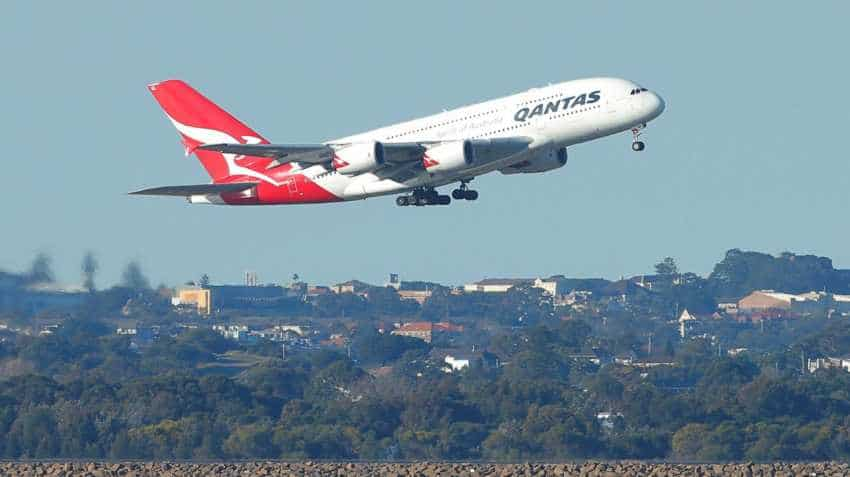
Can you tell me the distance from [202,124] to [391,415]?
18625mm

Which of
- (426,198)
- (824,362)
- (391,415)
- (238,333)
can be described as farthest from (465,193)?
(238,333)

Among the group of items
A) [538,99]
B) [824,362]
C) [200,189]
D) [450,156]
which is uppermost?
[538,99]

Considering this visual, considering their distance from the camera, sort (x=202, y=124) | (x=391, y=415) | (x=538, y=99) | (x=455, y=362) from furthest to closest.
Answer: (x=455, y=362), (x=391, y=415), (x=202, y=124), (x=538, y=99)

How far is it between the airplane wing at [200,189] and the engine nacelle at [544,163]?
34.1 ft

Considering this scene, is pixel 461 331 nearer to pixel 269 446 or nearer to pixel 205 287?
pixel 205 287

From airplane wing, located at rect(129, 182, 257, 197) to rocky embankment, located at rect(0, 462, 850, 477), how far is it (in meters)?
19.8

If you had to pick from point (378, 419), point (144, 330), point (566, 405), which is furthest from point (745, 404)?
point (144, 330)

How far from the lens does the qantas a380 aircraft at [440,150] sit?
73.6 m

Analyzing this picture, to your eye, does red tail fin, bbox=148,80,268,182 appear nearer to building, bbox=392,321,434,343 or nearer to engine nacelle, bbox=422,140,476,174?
engine nacelle, bbox=422,140,476,174

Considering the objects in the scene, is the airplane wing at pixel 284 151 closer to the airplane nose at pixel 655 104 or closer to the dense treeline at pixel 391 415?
the airplane nose at pixel 655 104

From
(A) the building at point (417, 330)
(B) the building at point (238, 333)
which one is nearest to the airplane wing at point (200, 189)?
(B) the building at point (238, 333)

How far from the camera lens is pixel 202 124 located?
86.2 meters

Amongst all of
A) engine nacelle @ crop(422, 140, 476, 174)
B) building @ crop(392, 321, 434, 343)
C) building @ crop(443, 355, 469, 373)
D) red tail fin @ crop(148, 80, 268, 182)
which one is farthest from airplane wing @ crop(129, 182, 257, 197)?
building @ crop(392, 321, 434, 343)

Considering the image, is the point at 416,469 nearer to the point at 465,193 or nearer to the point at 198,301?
the point at 465,193
